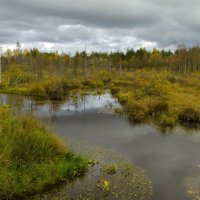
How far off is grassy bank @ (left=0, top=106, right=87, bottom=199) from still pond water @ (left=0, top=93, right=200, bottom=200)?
99.5 inches

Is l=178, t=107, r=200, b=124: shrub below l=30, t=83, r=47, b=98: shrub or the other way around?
below

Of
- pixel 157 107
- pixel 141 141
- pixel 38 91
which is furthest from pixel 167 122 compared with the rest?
pixel 38 91

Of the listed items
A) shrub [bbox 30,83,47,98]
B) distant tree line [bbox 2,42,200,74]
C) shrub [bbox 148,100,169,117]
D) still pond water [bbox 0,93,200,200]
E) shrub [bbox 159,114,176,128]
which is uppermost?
distant tree line [bbox 2,42,200,74]

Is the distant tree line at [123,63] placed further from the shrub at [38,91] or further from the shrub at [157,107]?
the shrub at [157,107]

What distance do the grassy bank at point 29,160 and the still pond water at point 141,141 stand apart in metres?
2.53

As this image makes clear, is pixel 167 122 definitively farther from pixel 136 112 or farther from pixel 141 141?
pixel 141 141

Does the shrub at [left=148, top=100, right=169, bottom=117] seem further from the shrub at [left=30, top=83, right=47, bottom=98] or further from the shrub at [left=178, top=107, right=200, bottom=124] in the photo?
the shrub at [left=30, top=83, right=47, bottom=98]

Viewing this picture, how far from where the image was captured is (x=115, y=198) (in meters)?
9.31

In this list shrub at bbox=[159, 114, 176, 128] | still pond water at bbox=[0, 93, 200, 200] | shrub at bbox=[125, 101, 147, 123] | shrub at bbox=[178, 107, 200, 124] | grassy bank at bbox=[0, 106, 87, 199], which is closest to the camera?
grassy bank at bbox=[0, 106, 87, 199]

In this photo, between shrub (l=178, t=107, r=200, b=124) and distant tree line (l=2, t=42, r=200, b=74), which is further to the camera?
distant tree line (l=2, t=42, r=200, b=74)

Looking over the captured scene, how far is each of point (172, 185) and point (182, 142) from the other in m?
5.92

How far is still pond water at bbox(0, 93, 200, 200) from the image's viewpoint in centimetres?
1110

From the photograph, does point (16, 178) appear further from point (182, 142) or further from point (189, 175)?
point (182, 142)

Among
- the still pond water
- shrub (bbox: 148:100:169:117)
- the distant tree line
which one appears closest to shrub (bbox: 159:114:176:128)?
the still pond water
